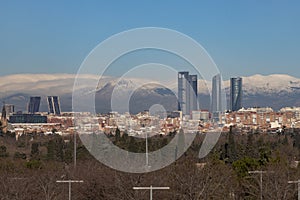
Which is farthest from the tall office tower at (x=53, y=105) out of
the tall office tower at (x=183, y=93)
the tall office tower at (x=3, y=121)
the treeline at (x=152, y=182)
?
the tall office tower at (x=183, y=93)

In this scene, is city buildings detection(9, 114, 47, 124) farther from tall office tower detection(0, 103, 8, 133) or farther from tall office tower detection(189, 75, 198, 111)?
tall office tower detection(189, 75, 198, 111)

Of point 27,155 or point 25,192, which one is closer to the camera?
point 25,192

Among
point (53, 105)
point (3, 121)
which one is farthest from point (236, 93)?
point (3, 121)

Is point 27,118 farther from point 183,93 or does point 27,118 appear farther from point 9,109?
point 183,93

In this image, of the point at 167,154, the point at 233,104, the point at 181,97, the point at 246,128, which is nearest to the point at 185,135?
the point at 167,154

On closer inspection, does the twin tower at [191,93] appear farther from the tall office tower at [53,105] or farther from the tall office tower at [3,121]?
the tall office tower at [53,105]

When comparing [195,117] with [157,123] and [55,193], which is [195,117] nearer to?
[157,123]
